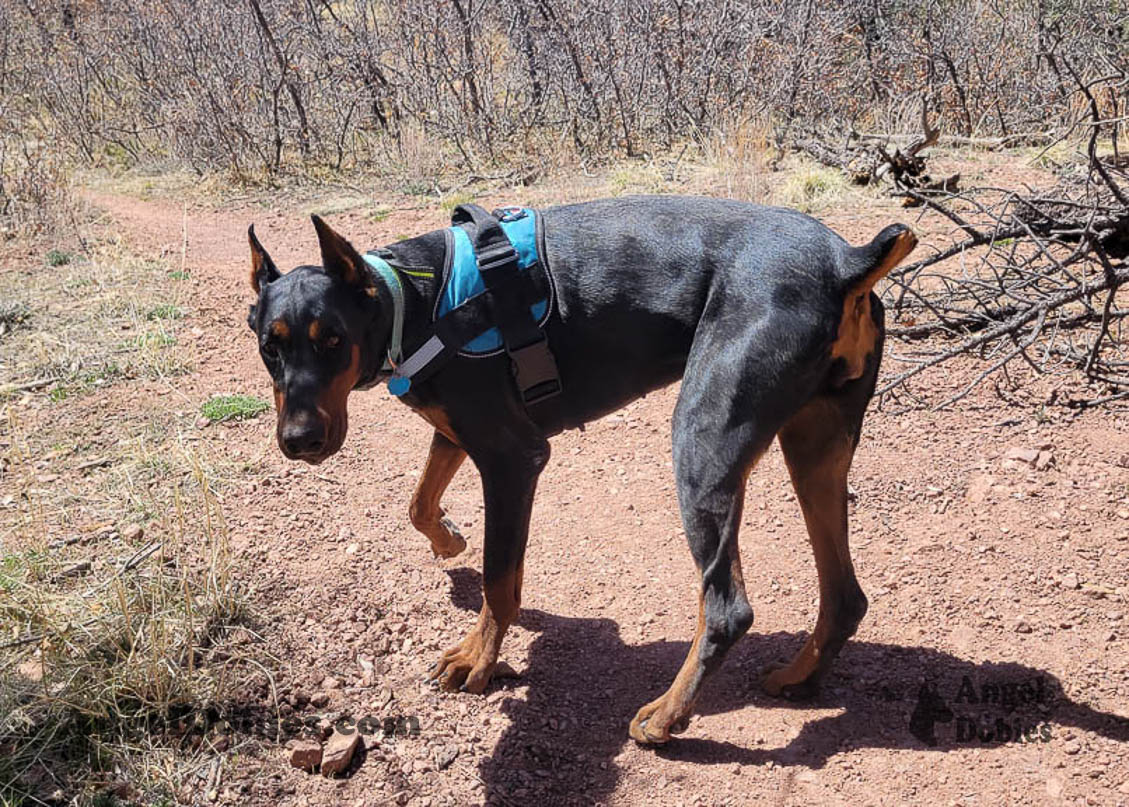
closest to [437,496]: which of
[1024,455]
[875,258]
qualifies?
[875,258]

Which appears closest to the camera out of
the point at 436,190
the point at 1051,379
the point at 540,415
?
the point at 540,415

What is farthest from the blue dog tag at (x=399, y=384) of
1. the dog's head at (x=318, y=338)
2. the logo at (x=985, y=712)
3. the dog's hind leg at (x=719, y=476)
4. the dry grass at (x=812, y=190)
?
the dry grass at (x=812, y=190)

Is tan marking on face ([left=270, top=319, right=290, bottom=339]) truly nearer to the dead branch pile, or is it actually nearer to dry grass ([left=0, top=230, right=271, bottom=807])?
dry grass ([left=0, top=230, right=271, bottom=807])

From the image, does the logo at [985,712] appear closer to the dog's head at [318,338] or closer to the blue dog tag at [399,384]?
the blue dog tag at [399,384]

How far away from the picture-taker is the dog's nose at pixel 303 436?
2.84 m

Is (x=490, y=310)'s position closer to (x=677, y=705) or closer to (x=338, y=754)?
(x=677, y=705)

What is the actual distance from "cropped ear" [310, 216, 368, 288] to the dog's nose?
481 millimetres

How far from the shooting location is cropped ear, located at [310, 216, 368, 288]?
2.94 metres

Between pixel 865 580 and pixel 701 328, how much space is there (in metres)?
1.49

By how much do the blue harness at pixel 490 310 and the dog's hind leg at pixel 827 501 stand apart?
34.5 inches

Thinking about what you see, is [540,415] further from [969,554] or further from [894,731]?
[969,554]

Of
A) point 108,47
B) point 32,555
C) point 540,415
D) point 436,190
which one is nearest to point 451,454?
point 540,415

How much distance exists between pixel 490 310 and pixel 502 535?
779 millimetres

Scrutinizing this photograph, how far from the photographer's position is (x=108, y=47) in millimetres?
14617
